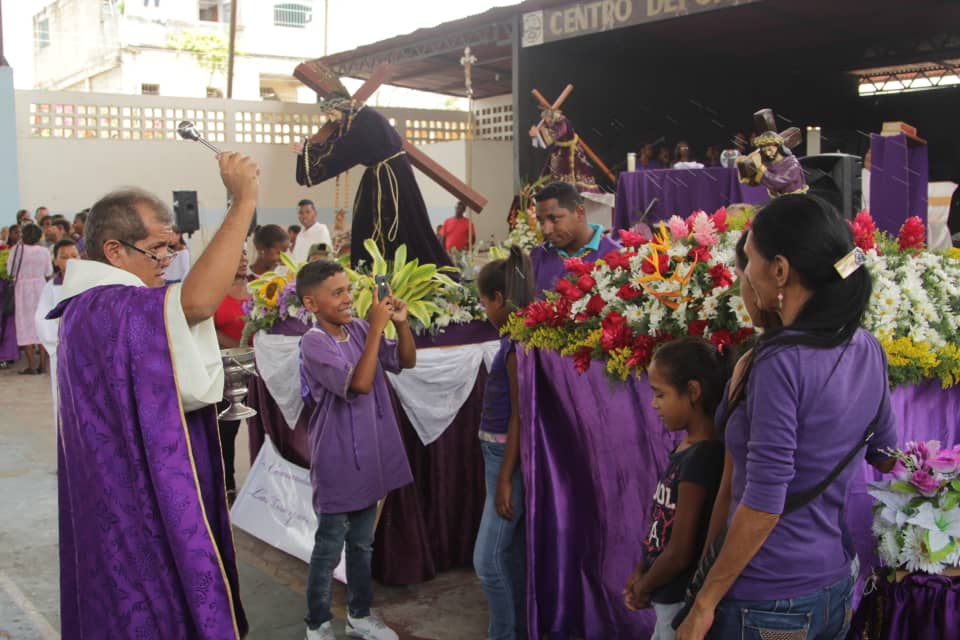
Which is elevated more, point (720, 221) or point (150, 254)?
point (720, 221)

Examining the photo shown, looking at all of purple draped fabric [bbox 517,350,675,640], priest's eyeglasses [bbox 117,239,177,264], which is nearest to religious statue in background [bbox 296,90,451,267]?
purple draped fabric [bbox 517,350,675,640]

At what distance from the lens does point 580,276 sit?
332 cm

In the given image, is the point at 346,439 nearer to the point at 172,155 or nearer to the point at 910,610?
the point at 910,610

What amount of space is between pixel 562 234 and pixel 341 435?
1421 mm

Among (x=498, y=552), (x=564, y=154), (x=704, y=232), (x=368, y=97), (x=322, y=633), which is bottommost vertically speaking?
(x=322, y=633)

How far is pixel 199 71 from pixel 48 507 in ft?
92.0

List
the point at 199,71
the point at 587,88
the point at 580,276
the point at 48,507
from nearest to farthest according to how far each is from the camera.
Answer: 1. the point at 580,276
2. the point at 48,507
3. the point at 587,88
4. the point at 199,71

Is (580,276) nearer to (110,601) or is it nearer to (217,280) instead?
(217,280)

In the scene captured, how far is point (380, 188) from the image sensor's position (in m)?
5.22

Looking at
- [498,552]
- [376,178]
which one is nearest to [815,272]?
[498,552]

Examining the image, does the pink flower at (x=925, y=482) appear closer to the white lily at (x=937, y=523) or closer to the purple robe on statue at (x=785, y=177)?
the white lily at (x=937, y=523)

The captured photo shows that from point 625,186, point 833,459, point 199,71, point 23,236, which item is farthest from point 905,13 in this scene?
point 199,71

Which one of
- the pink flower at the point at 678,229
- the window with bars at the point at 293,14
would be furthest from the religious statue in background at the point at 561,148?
the window with bars at the point at 293,14

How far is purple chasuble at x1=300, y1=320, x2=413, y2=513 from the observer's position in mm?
3535
